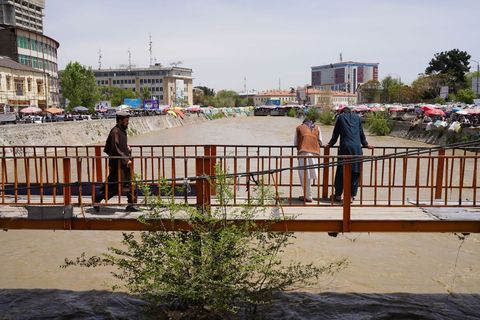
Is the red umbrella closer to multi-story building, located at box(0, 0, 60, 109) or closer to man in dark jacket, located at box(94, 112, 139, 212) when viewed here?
man in dark jacket, located at box(94, 112, 139, 212)

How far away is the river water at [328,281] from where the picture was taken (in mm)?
8188

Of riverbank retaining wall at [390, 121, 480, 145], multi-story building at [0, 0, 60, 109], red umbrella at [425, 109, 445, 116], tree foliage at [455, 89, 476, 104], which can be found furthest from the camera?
multi-story building at [0, 0, 60, 109]

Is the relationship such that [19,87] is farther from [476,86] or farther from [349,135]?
[476,86]

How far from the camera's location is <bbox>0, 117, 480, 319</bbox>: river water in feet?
26.9

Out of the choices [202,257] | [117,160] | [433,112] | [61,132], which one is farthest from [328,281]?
[433,112]

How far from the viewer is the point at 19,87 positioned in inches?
2331

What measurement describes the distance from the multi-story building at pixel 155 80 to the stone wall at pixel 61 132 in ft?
321

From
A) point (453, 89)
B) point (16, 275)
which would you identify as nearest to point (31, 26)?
point (453, 89)

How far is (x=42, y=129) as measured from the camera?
3428 cm

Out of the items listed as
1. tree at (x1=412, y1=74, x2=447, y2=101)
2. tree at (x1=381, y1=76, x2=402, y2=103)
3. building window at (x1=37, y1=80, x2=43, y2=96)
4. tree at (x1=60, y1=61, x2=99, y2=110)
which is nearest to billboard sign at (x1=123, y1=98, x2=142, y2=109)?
tree at (x1=60, y1=61, x2=99, y2=110)

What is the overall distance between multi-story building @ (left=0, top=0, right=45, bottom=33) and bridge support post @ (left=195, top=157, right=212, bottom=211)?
9724 centimetres

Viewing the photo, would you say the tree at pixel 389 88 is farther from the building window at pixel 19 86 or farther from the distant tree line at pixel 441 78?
the building window at pixel 19 86

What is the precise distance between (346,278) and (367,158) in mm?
4583

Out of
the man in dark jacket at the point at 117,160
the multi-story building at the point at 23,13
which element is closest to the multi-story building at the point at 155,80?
the multi-story building at the point at 23,13
